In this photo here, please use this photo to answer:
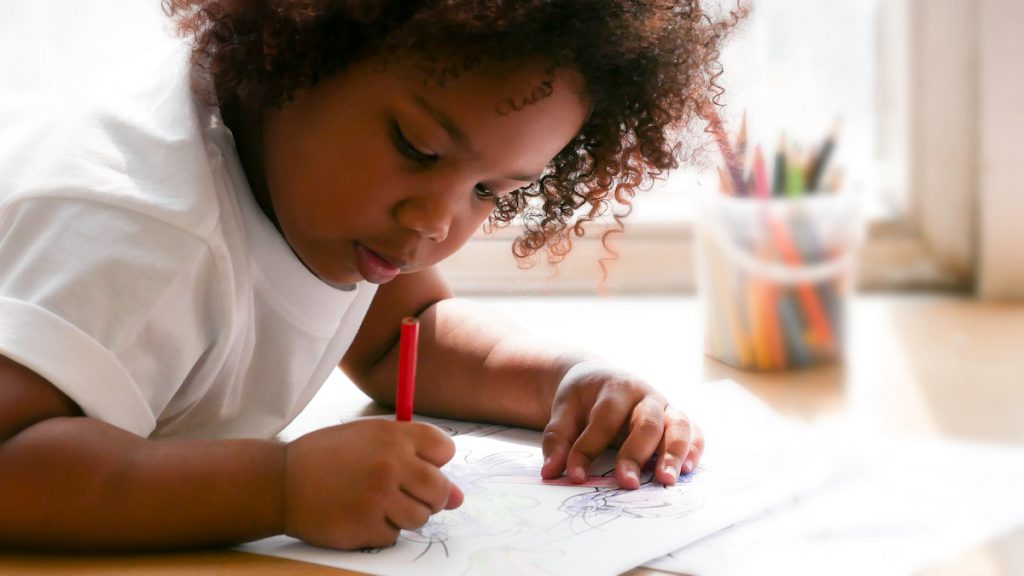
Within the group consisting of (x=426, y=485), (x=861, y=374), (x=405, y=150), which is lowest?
(x=861, y=374)

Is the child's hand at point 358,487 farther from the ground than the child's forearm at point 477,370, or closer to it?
farther from the ground

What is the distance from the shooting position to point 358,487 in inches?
19.0

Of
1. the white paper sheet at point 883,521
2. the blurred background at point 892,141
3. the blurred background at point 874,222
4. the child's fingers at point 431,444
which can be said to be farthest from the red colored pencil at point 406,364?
the blurred background at point 892,141

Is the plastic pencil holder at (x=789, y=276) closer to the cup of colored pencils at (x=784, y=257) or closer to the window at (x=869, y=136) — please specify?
the cup of colored pencils at (x=784, y=257)

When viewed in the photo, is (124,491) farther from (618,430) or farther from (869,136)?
(869,136)

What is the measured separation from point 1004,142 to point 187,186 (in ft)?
2.53

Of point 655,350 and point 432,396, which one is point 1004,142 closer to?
point 655,350

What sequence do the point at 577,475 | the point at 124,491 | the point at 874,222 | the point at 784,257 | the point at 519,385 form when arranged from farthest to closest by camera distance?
the point at 874,222 → the point at 784,257 → the point at 519,385 → the point at 577,475 → the point at 124,491

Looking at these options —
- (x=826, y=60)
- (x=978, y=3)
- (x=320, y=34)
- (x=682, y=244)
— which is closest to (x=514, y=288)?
(x=682, y=244)

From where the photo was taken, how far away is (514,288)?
1.14 meters

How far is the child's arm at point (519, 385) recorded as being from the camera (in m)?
0.60

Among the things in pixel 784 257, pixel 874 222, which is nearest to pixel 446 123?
pixel 784 257

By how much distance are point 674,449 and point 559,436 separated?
6cm

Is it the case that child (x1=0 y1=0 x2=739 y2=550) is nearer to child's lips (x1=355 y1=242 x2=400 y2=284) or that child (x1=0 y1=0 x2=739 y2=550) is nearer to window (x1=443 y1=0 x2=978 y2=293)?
child's lips (x1=355 y1=242 x2=400 y2=284)
